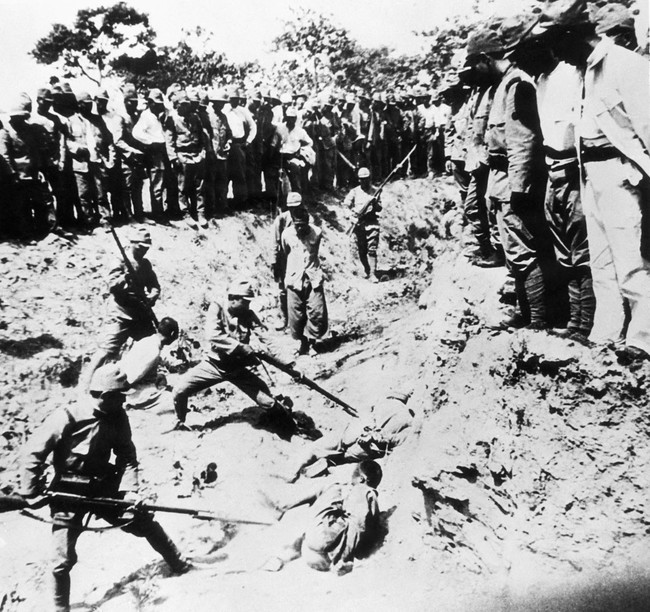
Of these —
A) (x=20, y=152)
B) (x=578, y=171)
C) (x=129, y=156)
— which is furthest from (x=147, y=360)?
(x=578, y=171)

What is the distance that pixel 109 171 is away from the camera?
814 cm

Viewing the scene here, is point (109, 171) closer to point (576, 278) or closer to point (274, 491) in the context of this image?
point (274, 491)

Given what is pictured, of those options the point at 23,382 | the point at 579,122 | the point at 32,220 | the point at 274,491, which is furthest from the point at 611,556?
the point at 32,220

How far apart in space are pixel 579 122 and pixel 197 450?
13.2 ft

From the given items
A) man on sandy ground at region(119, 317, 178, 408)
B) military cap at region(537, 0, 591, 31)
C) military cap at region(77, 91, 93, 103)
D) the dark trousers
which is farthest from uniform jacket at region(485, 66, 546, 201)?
military cap at region(77, 91, 93, 103)

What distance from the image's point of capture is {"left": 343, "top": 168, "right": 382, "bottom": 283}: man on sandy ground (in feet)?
32.3

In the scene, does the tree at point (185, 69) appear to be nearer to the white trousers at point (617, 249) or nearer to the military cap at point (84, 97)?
the military cap at point (84, 97)

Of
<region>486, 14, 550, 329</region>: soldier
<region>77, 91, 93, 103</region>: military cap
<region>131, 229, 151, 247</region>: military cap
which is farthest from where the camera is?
<region>77, 91, 93, 103</region>: military cap

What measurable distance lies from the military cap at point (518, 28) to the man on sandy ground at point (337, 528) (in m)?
3.03

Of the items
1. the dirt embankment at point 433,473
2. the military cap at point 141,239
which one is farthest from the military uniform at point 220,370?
the military cap at point 141,239

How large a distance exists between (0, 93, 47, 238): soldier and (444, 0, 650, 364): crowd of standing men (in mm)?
5861

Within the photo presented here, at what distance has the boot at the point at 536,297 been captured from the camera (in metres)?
3.62

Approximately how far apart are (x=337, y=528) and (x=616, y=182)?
8.95ft

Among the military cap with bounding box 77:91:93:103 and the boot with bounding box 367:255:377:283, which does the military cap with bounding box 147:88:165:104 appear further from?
the boot with bounding box 367:255:377:283
